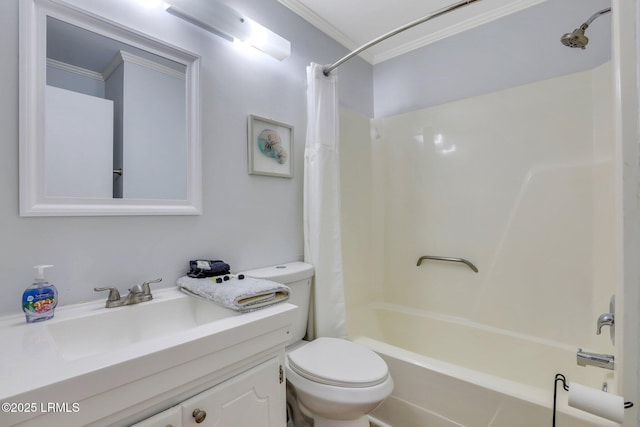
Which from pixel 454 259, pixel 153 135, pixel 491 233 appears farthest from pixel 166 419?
pixel 491 233

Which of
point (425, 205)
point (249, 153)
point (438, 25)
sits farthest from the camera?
point (425, 205)

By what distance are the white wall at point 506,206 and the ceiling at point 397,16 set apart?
0.53 m

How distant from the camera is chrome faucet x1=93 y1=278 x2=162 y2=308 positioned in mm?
1048

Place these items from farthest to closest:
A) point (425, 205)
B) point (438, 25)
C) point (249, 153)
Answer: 1. point (425, 205)
2. point (438, 25)
3. point (249, 153)

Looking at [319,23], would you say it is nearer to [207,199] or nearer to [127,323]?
[207,199]

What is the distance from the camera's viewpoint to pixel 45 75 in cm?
99

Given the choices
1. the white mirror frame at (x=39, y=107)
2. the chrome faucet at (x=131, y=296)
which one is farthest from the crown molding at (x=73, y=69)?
the chrome faucet at (x=131, y=296)

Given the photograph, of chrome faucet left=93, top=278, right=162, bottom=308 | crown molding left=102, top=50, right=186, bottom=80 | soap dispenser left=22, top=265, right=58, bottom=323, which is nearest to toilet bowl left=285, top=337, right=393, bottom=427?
chrome faucet left=93, top=278, right=162, bottom=308

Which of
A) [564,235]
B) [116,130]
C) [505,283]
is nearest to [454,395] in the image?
[505,283]

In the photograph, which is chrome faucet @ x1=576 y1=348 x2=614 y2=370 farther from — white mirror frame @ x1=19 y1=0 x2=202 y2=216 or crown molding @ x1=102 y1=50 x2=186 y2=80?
crown molding @ x1=102 y1=50 x2=186 y2=80

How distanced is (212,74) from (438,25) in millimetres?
1711

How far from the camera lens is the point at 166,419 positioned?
74cm

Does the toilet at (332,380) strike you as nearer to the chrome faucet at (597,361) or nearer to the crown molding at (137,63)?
the chrome faucet at (597,361)

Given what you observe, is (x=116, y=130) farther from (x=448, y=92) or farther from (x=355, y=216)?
(x=448, y=92)
